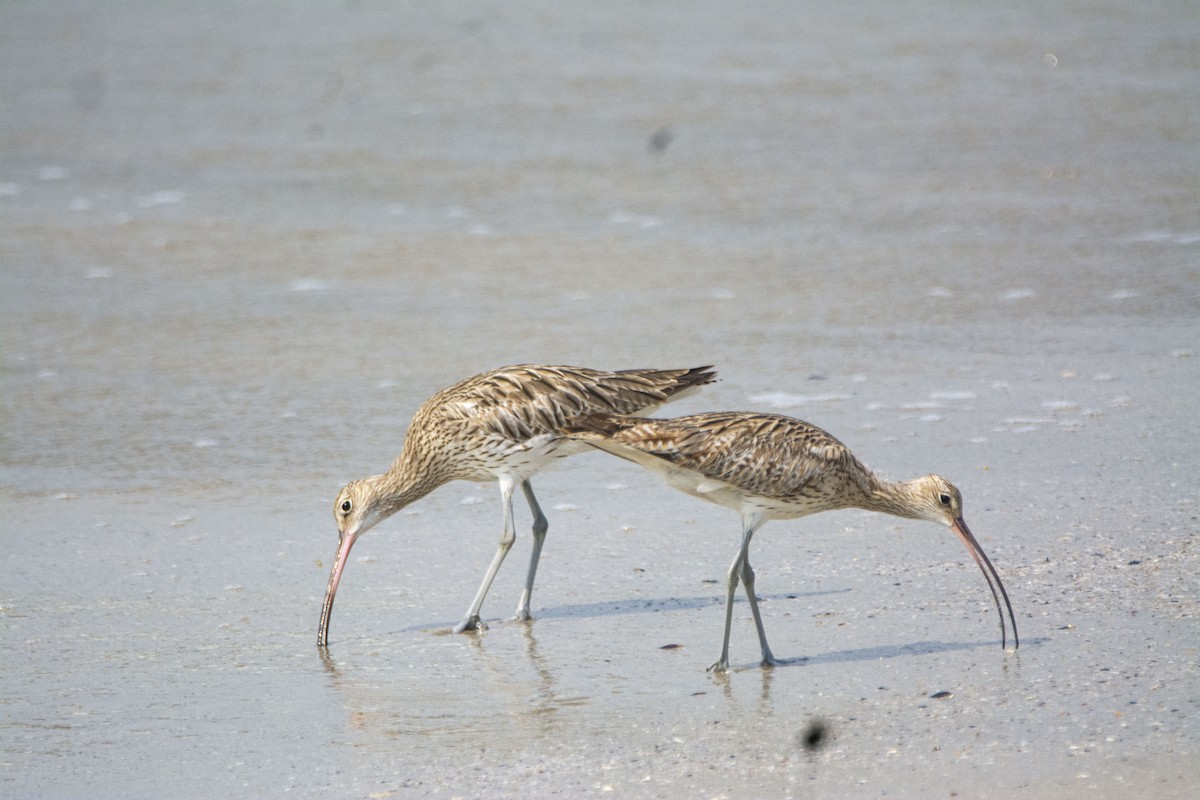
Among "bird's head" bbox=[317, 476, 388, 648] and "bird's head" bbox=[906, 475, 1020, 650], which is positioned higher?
"bird's head" bbox=[906, 475, 1020, 650]

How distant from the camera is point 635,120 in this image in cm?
1433

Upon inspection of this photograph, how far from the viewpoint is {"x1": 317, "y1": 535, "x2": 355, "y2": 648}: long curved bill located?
534cm

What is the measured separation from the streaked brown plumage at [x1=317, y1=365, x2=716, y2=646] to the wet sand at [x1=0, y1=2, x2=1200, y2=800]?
28cm

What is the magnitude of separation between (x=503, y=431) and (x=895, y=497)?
4.46 feet

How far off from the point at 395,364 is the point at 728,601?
3.77 m

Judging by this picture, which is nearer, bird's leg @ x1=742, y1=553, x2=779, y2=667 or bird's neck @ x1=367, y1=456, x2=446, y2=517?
bird's leg @ x1=742, y1=553, x2=779, y2=667

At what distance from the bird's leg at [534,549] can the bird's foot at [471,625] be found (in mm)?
147

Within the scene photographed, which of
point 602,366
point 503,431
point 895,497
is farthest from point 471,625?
point 602,366

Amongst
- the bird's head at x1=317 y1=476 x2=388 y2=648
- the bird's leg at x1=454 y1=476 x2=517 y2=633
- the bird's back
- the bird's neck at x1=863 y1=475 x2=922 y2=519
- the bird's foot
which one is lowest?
the bird's foot

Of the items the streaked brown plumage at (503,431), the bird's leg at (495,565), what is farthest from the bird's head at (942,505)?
the bird's leg at (495,565)

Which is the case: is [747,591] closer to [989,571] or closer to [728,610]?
[728,610]

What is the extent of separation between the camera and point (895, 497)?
543 cm

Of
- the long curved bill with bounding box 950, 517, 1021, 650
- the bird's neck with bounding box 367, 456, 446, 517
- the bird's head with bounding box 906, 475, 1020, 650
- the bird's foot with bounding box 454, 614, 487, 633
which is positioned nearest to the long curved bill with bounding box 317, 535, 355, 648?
the bird's neck with bounding box 367, 456, 446, 517

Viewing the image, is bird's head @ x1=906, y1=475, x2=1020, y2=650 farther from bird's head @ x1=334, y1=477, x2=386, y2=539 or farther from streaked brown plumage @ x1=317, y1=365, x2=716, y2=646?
bird's head @ x1=334, y1=477, x2=386, y2=539
